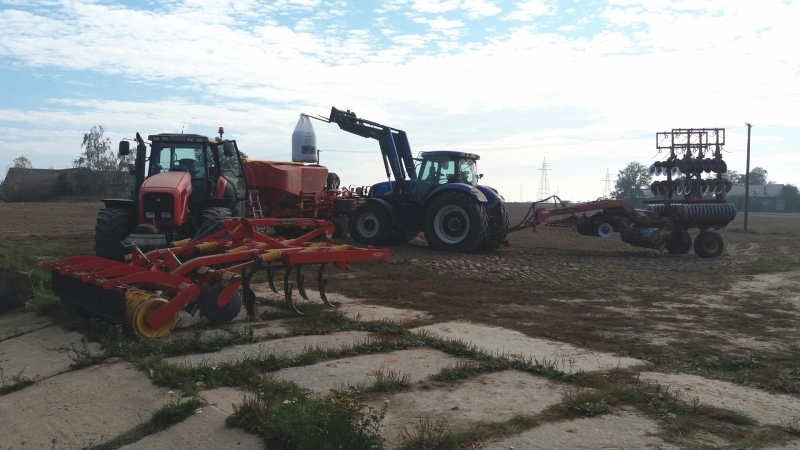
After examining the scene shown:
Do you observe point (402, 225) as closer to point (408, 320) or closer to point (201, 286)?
point (408, 320)

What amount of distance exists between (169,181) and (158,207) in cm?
62

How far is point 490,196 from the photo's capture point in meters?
16.4

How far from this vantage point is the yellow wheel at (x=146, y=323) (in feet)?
22.4

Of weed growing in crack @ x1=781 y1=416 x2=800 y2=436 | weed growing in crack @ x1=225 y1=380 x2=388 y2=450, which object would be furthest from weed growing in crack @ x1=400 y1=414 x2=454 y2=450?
weed growing in crack @ x1=781 y1=416 x2=800 y2=436

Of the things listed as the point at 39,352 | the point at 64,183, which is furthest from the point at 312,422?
the point at 64,183

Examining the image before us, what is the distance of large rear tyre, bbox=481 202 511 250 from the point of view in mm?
16281

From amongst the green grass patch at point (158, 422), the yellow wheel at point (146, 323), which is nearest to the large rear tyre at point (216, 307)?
the yellow wheel at point (146, 323)

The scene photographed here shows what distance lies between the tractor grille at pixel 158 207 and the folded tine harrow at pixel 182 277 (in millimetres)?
1524

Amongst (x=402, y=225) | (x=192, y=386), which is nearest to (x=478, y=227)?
(x=402, y=225)

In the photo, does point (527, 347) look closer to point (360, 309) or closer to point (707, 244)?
point (360, 309)

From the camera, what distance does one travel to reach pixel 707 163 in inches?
680

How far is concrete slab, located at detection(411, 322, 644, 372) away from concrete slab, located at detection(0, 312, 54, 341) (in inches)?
178

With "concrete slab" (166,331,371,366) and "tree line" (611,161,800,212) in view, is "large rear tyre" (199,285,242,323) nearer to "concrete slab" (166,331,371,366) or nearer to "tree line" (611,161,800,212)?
"concrete slab" (166,331,371,366)

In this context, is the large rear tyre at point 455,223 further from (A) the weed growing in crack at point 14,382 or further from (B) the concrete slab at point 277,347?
(A) the weed growing in crack at point 14,382
